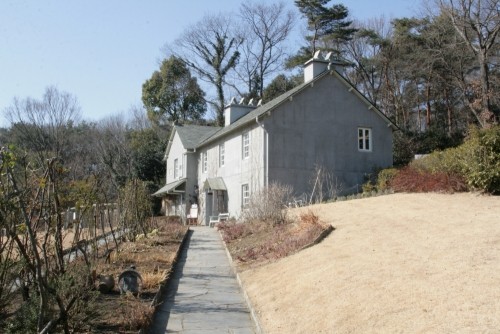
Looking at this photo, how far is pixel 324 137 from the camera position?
24.8 m

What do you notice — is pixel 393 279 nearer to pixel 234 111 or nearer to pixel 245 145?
pixel 245 145

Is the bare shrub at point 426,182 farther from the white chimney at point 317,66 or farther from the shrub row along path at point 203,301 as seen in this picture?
the white chimney at point 317,66

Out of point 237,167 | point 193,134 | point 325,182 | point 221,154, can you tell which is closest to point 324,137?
point 325,182

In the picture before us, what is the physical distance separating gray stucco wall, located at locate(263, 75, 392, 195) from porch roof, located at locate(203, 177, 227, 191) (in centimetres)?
541

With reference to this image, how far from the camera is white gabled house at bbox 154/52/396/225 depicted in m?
23.7

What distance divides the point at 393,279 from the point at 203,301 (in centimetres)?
344

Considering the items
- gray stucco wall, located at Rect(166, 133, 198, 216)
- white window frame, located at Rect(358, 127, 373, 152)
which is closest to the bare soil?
white window frame, located at Rect(358, 127, 373, 152)

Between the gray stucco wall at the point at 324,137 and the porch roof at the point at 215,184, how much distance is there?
17.7ft

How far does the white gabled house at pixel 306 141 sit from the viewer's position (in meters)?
23.7

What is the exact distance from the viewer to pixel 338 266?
870 cm

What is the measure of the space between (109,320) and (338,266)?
4.00 meters

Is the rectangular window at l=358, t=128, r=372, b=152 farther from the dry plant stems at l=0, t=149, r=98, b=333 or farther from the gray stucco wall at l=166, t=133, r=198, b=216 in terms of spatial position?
the dry plant stems at l=0, t=149, r=98, b=333

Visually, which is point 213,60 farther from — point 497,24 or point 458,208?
point 458,208

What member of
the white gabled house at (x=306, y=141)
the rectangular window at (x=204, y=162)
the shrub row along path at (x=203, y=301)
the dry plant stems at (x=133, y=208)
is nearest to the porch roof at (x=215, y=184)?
the white gabled house at (x=306, y=141)
